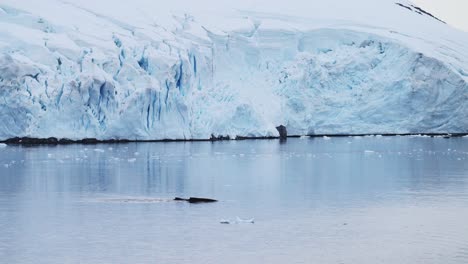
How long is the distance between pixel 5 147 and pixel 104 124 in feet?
10.6

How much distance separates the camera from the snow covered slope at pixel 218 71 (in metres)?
28.0

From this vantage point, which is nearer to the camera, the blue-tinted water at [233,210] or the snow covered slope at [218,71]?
the blue-tinted water at [233,210]

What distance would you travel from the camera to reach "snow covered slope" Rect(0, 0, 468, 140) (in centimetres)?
2797

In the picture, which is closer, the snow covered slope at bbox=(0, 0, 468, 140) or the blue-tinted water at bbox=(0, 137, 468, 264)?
the blue-tinted water at bbox=(0, 137, 468, 264)

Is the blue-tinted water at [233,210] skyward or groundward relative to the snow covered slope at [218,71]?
groundward

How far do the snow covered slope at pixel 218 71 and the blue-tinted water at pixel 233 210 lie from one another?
409cm

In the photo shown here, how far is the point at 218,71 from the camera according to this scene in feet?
113

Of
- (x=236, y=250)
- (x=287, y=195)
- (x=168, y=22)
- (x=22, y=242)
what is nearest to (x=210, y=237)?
(x=236, y=250)

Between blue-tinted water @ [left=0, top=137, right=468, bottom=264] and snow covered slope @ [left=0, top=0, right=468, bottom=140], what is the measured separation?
409cm

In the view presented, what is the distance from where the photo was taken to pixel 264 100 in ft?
111

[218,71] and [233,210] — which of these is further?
[218,71]

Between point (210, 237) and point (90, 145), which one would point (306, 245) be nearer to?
point (210, 237)

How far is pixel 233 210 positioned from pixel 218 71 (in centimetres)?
2148

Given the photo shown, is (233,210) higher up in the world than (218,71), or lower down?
lower down
